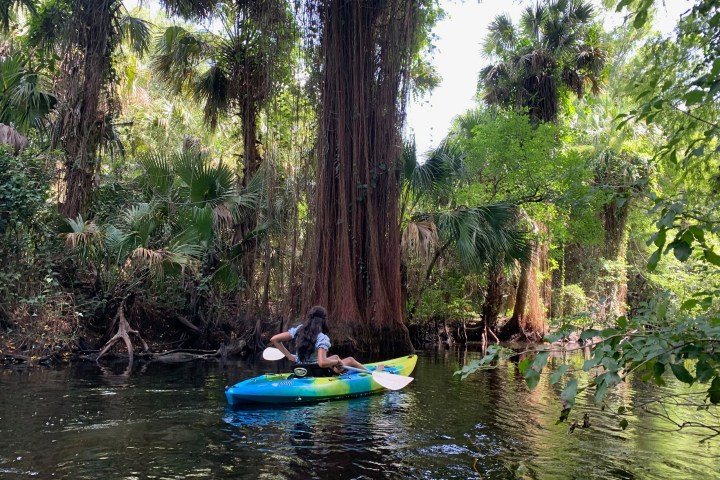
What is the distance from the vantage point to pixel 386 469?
5.40 meters

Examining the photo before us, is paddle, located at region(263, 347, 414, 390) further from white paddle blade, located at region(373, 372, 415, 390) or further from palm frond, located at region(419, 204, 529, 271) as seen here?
palm frond, located at region(419, 204, 529, 271)

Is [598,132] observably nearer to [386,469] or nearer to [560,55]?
[560,55]

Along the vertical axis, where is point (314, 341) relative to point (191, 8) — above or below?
below

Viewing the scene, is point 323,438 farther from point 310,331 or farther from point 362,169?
point 362,169

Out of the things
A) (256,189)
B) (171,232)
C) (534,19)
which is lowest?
(171,232)

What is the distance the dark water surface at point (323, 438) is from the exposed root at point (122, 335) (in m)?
2.53

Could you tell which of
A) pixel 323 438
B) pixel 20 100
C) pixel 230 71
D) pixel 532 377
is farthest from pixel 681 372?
pixel 230 71

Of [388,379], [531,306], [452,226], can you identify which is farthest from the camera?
[531,306]

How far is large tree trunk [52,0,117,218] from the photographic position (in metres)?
13.8

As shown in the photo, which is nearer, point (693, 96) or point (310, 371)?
point (693, 96)

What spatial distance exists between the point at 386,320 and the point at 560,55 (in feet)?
35.3

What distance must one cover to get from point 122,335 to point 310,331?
5.54 metres

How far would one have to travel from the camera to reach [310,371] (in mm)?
8977

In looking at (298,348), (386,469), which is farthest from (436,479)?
(298,348)
